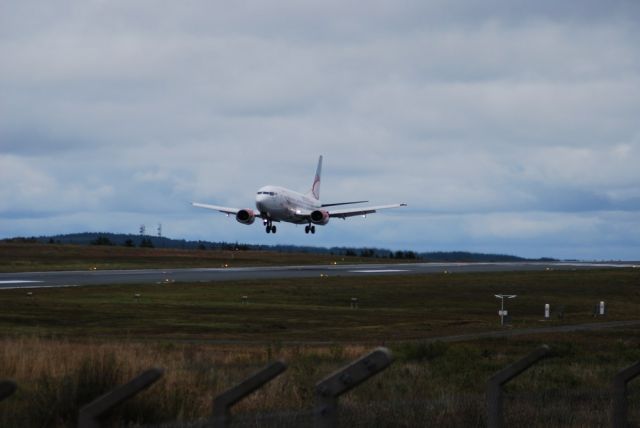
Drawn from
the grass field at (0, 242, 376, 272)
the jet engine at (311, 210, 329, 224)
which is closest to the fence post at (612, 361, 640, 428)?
the grass field at (0, 242, 376, 272)

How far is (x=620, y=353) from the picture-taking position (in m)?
31.0

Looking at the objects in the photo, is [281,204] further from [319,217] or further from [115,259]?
[115,259]

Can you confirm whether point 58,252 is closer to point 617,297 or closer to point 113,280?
point 113,280

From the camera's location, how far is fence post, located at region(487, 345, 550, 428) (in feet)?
35.9

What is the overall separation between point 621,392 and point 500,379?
2.13 m

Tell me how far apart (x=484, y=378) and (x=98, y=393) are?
34.1 feet

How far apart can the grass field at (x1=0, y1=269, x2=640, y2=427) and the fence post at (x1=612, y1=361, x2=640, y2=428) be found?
2.04 meters

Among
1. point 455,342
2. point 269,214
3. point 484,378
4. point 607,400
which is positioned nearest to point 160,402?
point 607,400

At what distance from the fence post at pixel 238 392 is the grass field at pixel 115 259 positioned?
75390 millimetres

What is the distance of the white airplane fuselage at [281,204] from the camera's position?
318ft

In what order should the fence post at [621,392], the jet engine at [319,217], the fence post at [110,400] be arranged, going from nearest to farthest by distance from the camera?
1. the fence post at [110,400]
2. the fence post at [621,392]
3. the jet engine at [319,217]

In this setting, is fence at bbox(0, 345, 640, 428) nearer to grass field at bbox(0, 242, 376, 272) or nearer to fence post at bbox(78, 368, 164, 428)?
fence post at bbox(78, 368, 164, 428)

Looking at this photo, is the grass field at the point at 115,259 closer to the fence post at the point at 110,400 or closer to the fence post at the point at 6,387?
the fence post at the point at 110,400

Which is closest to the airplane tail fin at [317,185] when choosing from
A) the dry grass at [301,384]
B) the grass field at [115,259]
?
the grass field at [115,259]
